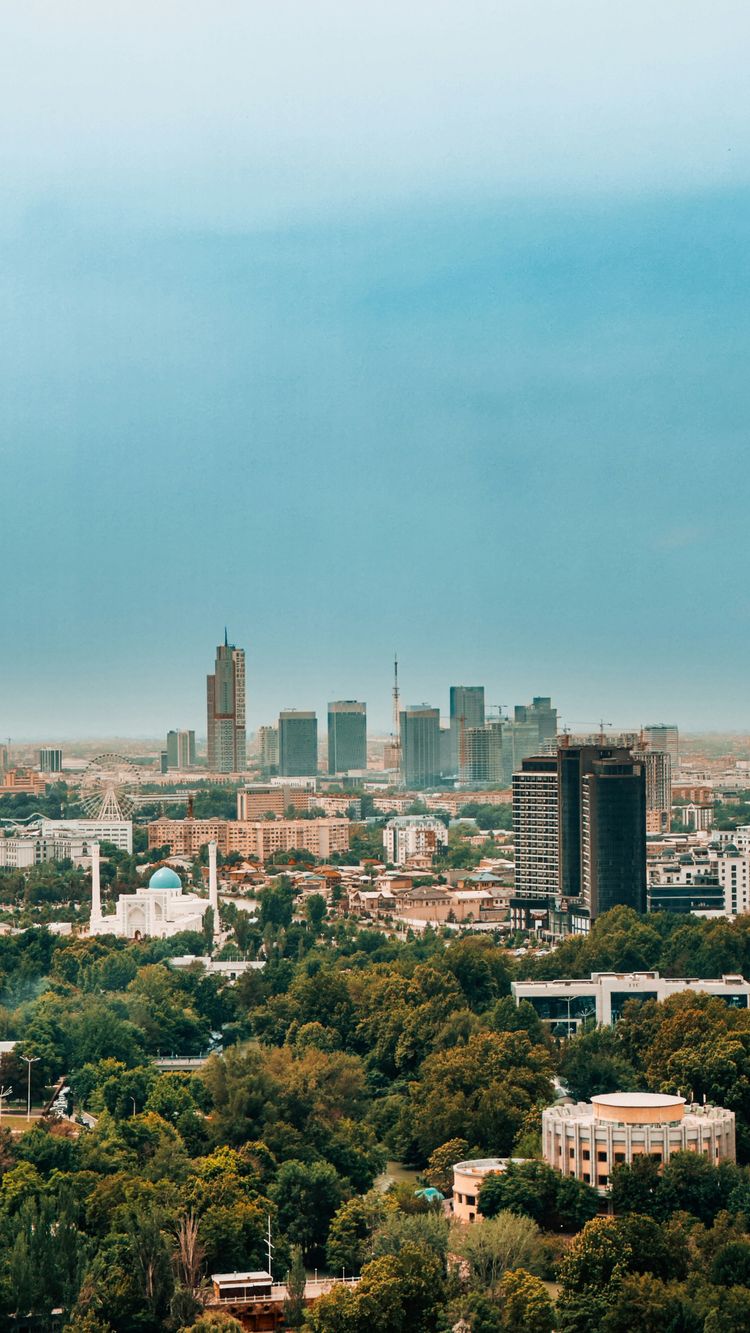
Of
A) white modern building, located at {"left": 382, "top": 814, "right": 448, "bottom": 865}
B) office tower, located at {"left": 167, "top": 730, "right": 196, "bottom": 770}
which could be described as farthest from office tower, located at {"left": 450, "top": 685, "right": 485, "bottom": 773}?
white modern building, located at {"left": 382, "top": 814, "right": 448, "bottom": 865}

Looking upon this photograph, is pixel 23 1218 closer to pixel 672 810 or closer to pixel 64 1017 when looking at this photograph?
pixel 64 1017

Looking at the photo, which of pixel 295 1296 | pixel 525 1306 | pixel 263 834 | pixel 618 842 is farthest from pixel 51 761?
pixel 525 1306

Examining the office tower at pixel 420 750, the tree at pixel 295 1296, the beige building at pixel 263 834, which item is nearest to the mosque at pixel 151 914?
the beige building at pixel 263 834

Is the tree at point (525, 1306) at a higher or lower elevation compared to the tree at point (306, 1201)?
lower

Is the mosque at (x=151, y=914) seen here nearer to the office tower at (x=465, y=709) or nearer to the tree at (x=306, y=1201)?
the tree at (x=306, y=1201)

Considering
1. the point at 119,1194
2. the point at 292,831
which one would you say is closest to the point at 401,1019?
the point at 119,1194

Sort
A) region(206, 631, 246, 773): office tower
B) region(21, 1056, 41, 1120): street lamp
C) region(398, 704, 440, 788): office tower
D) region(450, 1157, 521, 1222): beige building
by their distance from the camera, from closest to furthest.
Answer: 1. region(450, 1157, 521, 1222): beige building
2. region(21, 1056, 41, 1120): street lamp
3. region(206, 631, 246, 773): office tower
4. region(398, 704, 440, 788): office tower

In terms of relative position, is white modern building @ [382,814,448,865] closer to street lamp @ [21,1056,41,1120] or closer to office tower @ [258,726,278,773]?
office tower @ [258,726,278,773]

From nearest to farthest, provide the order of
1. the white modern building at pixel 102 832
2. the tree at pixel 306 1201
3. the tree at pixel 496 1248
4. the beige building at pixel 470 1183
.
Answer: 1. the tree at pixel 496 1248
2. the tree at pixel 306 1201
3. the beige building at pixel 470 1183
4. the white modern building at pixel 102 832
